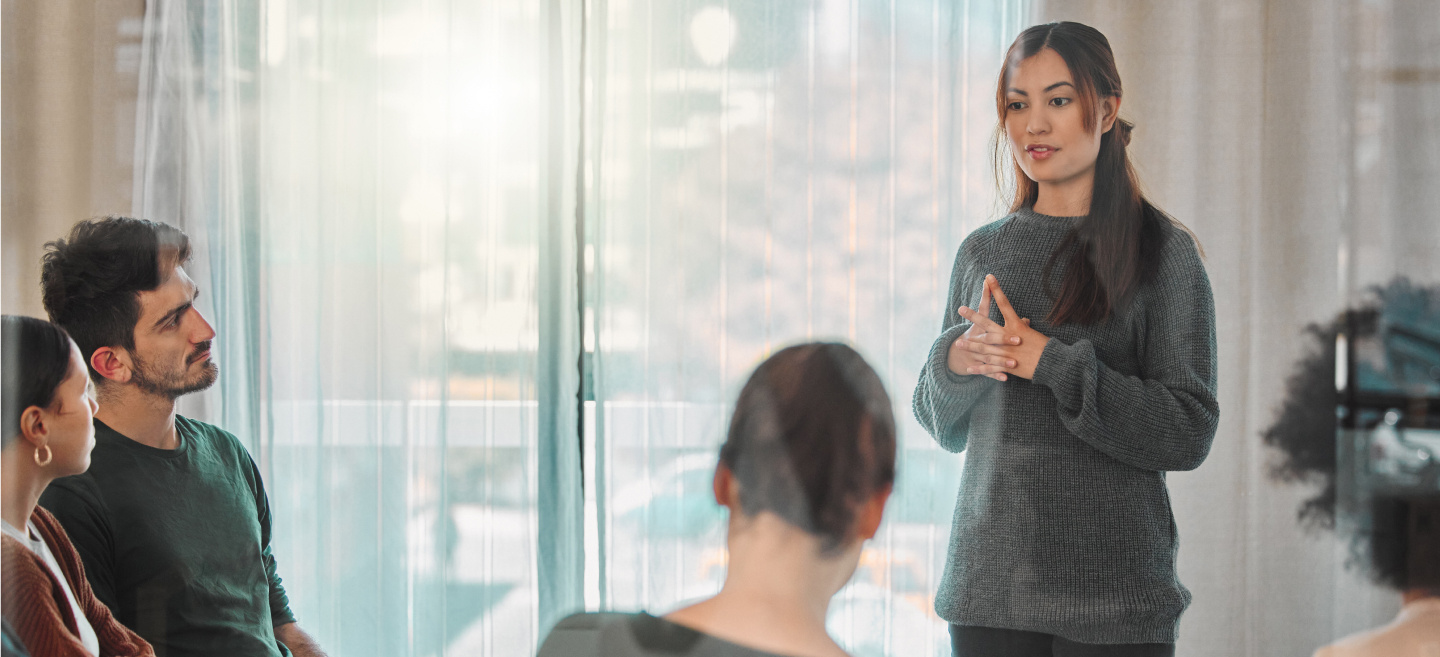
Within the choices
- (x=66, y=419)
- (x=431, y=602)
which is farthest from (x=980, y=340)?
(x=66, y=419)

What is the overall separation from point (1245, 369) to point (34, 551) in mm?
1589

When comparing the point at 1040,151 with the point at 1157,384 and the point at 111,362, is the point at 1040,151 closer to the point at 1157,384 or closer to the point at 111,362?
the point at 1157,384

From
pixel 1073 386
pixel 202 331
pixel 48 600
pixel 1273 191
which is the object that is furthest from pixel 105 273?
pixel 1273 191

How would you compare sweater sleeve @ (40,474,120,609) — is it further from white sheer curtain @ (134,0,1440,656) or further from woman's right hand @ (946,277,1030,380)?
woman's right hand @ (946,277,1030,380)

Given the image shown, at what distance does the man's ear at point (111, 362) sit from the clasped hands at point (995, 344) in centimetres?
108

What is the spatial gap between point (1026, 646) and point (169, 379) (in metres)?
1.21

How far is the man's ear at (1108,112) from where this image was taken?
107cm

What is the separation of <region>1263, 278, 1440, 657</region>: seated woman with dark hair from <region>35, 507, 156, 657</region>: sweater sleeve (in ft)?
5.09

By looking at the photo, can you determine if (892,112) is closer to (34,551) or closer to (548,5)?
(548,5)

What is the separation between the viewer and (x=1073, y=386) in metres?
1.02

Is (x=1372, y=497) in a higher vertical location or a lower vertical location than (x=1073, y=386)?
lower

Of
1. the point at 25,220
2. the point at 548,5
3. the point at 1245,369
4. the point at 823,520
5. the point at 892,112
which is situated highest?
the point at 548,5

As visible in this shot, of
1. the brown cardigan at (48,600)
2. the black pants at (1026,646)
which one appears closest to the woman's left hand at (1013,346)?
the black pants at (1026,646)

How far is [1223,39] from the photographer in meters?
1.12
